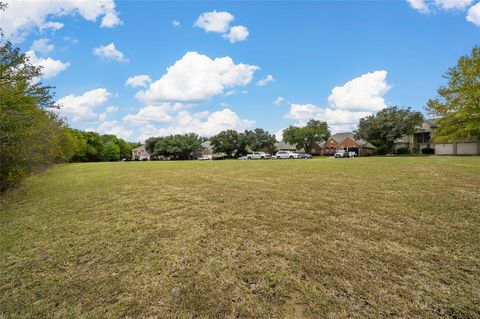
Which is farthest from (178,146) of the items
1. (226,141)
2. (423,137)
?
(423,137)

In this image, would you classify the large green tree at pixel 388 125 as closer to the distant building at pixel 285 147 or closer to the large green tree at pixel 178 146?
the distant building at pixel 285 147

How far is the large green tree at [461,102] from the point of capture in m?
26.2

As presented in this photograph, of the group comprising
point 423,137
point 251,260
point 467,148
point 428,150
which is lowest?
A: point 251,260

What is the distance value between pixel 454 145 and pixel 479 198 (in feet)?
152

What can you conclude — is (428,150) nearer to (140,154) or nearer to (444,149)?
(444,149)

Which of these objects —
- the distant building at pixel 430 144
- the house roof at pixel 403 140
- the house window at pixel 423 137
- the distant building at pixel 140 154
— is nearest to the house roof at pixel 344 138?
the house roof at pixel 403 140

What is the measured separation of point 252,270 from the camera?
11.3ft

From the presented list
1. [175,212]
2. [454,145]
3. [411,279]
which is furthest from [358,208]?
[454,145]

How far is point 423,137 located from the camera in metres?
50.3

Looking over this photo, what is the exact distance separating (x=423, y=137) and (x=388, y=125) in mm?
8080

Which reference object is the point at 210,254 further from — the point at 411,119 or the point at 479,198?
the point at 411,119

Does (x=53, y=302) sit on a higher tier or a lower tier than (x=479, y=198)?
lower

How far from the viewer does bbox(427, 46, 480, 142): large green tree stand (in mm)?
26156

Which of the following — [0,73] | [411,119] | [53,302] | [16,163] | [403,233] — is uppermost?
[411,119]
